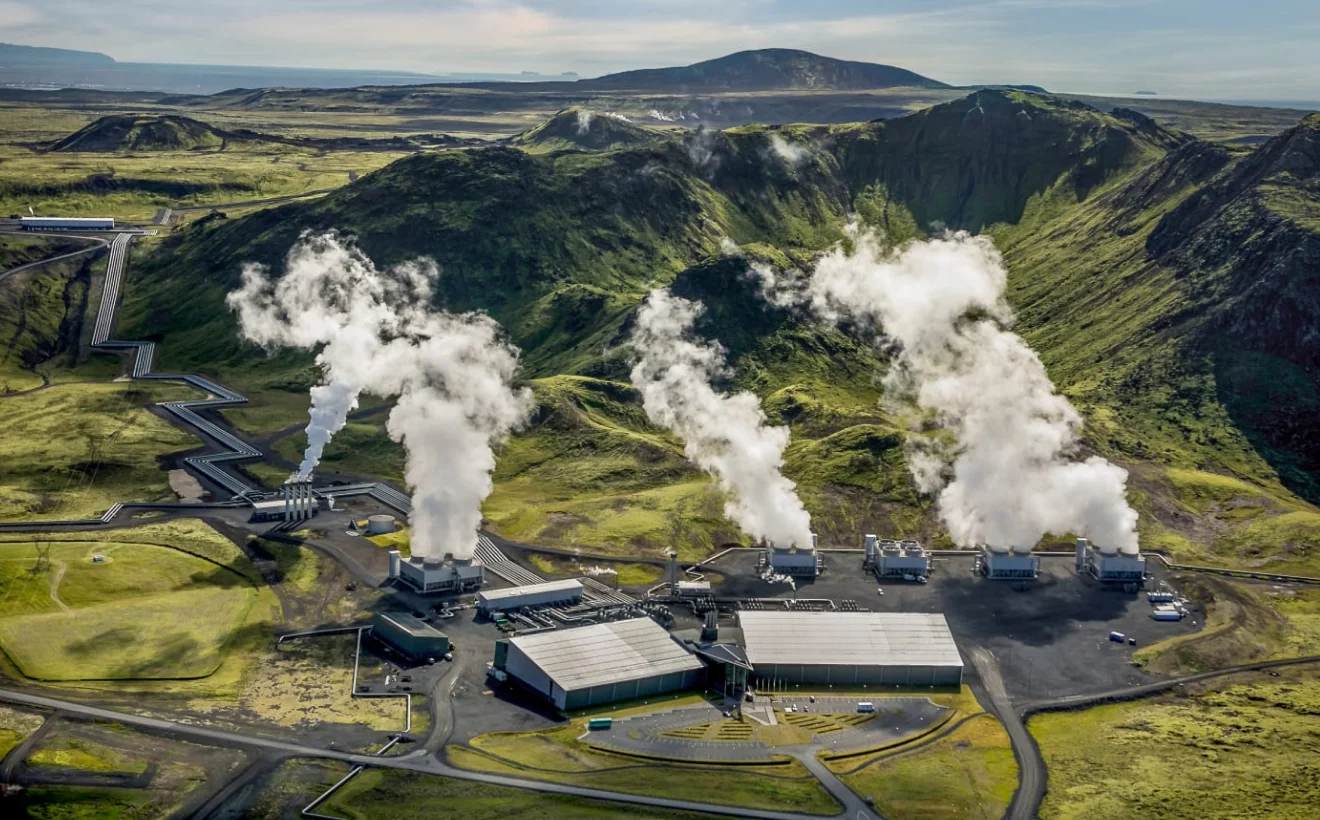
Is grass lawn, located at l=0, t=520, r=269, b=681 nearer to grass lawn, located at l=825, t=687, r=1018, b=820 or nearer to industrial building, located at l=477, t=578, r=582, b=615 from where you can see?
industrial building, located at l=477, t=578, r=582, b=615

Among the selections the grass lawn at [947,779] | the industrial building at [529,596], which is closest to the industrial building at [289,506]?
the industrial building at [529,596]

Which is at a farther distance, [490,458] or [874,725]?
[490,458]

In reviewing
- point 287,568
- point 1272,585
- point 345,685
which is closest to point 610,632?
point 345,685

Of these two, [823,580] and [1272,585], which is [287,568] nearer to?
[823,580]

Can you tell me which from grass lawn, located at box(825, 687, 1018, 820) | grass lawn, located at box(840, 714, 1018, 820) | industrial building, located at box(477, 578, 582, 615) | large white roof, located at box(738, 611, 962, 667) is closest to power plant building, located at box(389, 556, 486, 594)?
industrial building, located at box(477, 578, 582, 615)

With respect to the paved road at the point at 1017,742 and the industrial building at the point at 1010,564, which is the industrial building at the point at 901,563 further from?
the paved road at the point at 1017,742

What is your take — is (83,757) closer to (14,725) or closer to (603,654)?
(14,725)
